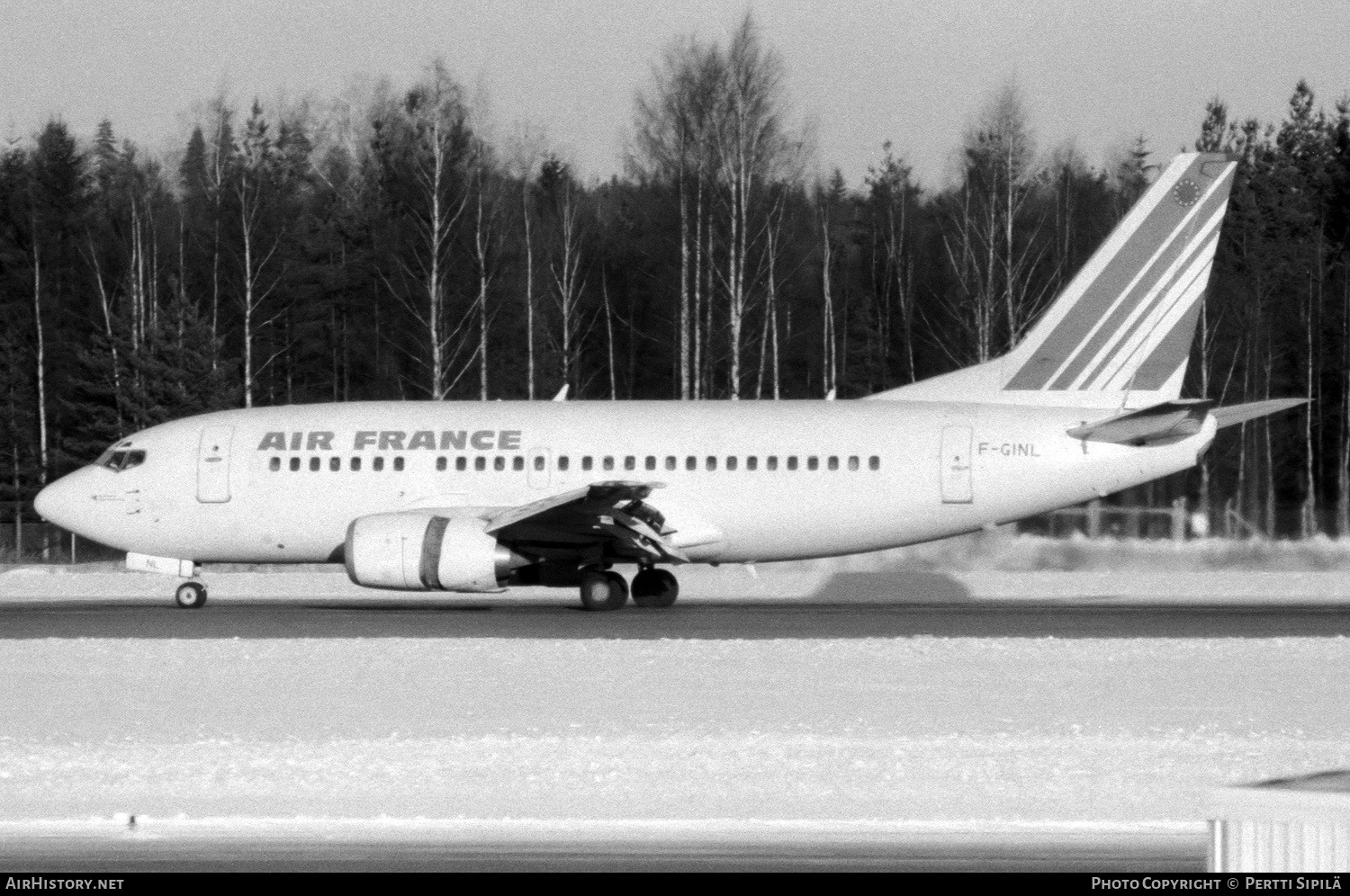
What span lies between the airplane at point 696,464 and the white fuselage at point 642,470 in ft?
0.10

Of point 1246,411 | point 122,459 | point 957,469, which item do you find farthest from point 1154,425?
point 122,459

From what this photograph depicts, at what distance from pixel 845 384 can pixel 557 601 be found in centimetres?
3521

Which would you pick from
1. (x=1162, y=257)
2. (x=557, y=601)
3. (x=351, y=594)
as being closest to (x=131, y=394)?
(x=351, y=594)

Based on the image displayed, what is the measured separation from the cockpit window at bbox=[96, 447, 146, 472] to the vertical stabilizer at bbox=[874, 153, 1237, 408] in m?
12.5

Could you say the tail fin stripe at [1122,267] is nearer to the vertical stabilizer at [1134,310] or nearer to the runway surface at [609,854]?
the vertical stabilizer at [1134,310]

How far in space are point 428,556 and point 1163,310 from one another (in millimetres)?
11003

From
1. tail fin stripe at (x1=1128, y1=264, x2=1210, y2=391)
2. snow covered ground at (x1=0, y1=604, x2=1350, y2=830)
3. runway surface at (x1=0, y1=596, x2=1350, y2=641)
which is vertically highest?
tail fin stripe at (x1=1128, y1=264, x2=1210, y2=391)

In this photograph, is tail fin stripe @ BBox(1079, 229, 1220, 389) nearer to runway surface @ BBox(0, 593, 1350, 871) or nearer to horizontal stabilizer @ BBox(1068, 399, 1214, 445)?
horizontal stabilizer @ BBox(1068, 399, 1214, 445)

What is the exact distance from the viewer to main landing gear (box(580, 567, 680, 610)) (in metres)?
25.5

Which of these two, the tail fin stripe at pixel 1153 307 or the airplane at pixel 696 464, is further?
the tail fin stripe at pixel 1153 307

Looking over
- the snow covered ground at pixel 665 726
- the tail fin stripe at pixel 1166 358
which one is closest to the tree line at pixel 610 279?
the tail fin stripe at pixel 1166 358

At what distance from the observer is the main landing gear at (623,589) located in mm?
25453

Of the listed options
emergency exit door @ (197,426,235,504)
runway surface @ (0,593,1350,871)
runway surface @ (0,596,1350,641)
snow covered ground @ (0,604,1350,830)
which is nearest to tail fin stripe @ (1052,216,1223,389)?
runway surface @ (0,596,1350,641)

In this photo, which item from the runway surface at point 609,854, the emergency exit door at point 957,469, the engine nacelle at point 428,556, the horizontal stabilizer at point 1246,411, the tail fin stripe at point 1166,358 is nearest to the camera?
the runway surface at point 609,854
